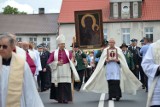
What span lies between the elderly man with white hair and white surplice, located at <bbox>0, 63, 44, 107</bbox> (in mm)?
10066

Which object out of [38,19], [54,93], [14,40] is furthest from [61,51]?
[38,19]

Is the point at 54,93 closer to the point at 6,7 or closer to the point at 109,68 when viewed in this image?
the point at 109,68

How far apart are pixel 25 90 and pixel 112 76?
33.2 feet

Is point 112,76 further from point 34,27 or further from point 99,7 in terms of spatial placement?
point 34,27

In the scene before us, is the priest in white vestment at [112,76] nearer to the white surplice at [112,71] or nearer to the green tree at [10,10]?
the white surplice at [112,71]

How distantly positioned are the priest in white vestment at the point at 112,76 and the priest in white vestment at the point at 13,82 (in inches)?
388

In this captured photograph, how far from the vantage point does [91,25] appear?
71.4ft

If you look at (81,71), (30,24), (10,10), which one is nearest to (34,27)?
(30,24)

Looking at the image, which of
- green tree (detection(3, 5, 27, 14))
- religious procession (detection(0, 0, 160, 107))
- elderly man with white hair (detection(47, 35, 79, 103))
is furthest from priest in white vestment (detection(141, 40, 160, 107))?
green tree (detection(3, 5, 27, 14))

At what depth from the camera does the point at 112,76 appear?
55.8ft

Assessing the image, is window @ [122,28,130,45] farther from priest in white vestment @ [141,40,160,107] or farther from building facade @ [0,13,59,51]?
priest in white vestment @ [141,40,160,107]

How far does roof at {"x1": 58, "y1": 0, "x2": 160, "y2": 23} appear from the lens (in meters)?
66.1

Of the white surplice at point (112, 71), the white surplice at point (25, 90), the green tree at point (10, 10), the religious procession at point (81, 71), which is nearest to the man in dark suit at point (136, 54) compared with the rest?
the religious procession at point (81, 71)

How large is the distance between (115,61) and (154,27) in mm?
49968
